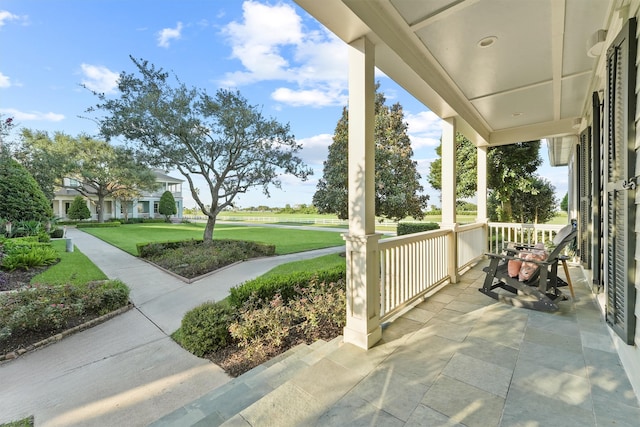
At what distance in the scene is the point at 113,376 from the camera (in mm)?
2990

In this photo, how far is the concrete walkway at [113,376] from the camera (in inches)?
95.2

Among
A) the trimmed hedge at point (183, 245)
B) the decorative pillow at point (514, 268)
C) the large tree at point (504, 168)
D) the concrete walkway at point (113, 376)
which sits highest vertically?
the large tree at point (504, 168)

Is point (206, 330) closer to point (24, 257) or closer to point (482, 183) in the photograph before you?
point (482, 183)

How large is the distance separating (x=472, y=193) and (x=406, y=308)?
8083 mm

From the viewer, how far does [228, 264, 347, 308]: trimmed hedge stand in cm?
402

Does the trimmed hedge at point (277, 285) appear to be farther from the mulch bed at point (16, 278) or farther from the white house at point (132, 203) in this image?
the white house at point (132, 203)

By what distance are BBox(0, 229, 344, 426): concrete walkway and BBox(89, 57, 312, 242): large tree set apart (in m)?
6.22

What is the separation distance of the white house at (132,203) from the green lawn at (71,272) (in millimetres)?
17929

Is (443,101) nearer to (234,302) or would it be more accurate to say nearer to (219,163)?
(234,302)

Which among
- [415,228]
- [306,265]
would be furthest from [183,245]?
[415,228]

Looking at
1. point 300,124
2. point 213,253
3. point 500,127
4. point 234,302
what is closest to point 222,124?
point 300,124

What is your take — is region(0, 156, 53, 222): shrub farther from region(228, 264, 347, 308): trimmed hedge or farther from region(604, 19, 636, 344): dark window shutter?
region(604, 19, 636, 344): dark window shutter

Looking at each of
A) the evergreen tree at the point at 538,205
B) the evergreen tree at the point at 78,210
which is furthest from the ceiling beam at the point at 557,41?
the evergreen tree at the point at 78,210

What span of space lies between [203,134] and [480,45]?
903cm
